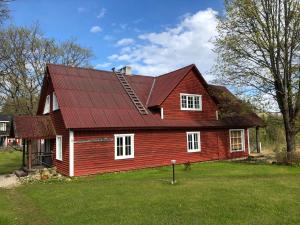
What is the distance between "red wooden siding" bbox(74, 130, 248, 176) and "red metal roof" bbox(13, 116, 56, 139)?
2893 millimetres

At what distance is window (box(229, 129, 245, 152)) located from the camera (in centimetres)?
2458

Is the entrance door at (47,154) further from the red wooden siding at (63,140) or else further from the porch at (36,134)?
the red wooden siding at (63,140)

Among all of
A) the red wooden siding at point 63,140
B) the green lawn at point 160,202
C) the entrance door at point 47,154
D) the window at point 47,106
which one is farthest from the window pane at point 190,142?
the window at point 47,106

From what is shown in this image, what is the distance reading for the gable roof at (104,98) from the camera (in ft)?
56.3

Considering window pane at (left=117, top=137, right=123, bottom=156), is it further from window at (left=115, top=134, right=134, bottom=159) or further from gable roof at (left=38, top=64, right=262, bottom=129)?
gable roof at (left=38, top=64, right=262, bottom=129)

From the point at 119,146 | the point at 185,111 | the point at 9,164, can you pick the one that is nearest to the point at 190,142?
the point at 185,111

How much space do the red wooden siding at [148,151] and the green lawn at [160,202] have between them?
9.37 feet

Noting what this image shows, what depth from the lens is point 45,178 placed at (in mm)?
15789

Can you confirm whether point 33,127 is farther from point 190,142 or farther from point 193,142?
point 193,142

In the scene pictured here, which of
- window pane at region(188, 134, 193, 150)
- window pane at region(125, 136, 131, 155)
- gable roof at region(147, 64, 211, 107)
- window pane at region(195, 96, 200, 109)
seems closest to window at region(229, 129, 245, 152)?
window pane at region(195, 96, 200, 109)

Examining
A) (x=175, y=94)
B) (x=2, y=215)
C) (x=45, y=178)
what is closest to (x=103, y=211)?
(x=2, y=215)

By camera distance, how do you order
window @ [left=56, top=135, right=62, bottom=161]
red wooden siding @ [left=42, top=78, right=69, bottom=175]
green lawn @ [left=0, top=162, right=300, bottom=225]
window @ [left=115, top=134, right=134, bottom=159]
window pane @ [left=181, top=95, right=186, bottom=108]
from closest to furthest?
green lawn @ [left=0, top=162, right=300, bottom=225] < red wooden siding @ [left=42, top=78, right=69, bottom=175] < window @ [left=115, top=134, right=134, bottom=159] < window @ [left=56, top=135, right=62, bottom=161] < window pane @ [left=181, top=95, right=186, bottom=108]

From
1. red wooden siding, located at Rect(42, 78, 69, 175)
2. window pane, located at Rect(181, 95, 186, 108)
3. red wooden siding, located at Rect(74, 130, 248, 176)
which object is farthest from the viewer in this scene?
window pane, located at Rect(181, 95, 186, 108)

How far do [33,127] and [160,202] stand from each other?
37.1 ft
